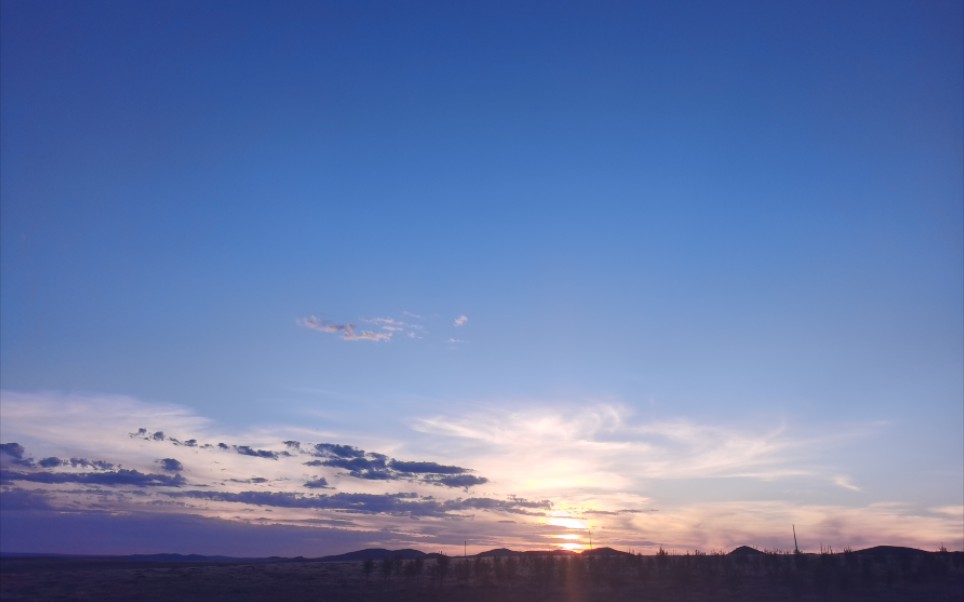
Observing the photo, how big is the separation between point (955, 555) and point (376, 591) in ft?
167

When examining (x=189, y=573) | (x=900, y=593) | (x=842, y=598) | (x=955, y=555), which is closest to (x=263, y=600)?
(x=189, y=573)

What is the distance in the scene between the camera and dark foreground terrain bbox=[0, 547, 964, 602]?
52531mm

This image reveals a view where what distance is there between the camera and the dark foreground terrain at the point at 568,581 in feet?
172

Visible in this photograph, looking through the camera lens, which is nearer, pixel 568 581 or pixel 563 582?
pixel 563 582

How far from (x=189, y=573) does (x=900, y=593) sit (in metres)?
57.3

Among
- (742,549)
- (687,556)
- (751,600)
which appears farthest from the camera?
(742,549)

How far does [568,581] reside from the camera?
59594 millimetres

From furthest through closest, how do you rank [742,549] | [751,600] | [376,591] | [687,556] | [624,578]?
[742,549]
[687,556]
[624,578]
[376,591]
[751,600]

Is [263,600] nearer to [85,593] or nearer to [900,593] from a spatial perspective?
[85,593]

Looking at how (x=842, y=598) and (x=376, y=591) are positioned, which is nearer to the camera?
(x=842, y=598)

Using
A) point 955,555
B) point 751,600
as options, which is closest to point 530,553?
point 751,600

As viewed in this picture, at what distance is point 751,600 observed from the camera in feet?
165

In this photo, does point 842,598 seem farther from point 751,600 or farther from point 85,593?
point 85,593

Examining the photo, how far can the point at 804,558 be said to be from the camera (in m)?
66.8
